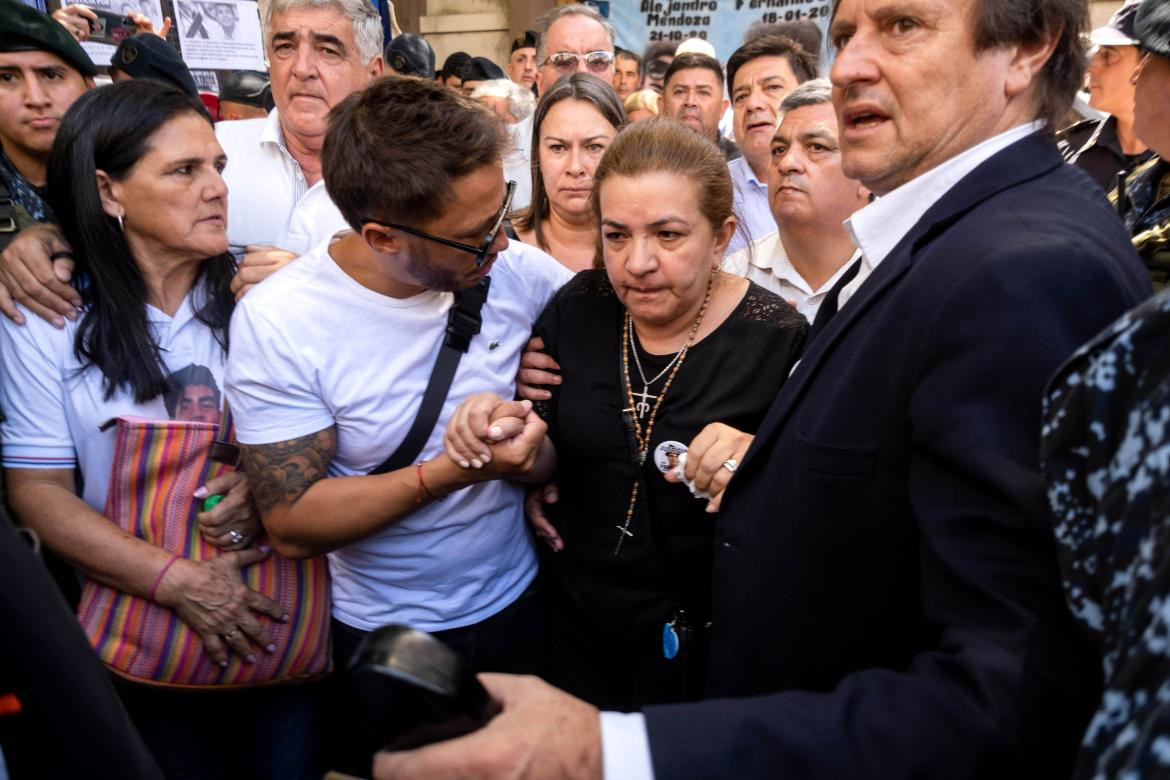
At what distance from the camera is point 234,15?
4.29 m

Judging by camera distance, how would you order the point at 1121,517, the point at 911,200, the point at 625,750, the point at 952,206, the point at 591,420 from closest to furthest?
the point at 1121,517 < the point at 625,750 < the point at 952,206 < the point at 911,200 < the point at 591,420

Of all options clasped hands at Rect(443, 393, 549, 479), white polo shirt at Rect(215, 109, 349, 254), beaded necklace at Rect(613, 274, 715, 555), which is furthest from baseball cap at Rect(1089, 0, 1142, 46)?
white polo shirt at Rect(215, 109, 349, 254)

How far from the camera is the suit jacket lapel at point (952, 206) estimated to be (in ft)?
3.91

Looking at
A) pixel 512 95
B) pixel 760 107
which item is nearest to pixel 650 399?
pixel 760 107

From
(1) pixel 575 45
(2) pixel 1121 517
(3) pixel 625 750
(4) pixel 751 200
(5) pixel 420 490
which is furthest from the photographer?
(1) pixel 575 45

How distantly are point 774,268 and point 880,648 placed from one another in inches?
82.4

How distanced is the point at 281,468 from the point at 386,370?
342mm

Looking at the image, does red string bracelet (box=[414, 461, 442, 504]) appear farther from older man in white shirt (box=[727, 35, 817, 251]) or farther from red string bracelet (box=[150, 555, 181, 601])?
older man in white shirt (box=[727, 35, 817, 251])

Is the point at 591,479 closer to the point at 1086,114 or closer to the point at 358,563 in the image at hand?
the point at 358,563

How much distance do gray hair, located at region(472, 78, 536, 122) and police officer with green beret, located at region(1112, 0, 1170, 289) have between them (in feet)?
12.2

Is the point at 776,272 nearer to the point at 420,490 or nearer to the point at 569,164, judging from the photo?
the point at 569,164

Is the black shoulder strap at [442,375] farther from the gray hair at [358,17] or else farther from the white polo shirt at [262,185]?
the gray hair at [358,17]

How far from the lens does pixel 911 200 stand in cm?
140

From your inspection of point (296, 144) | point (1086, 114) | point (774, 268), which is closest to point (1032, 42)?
point (1086, 114)
